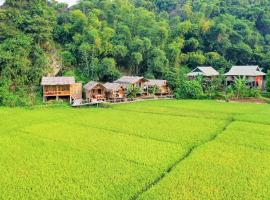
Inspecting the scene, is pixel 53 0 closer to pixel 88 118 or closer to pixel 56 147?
pixel 88 118

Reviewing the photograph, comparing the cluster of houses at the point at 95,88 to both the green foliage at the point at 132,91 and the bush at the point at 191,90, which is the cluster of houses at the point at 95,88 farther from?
the bush at the point at 191,90

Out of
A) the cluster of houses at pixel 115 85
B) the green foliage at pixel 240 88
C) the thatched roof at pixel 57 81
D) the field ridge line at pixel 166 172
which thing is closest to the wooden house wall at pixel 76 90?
the cluster of houses at pixel 115 85

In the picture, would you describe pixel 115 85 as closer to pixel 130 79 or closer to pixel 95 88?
pixel 95 88

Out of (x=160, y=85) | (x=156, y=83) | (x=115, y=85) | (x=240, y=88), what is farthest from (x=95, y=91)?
(x=240, y=88)

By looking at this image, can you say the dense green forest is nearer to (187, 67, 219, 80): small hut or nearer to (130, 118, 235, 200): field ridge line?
(187, 67, 219, 80): small hut

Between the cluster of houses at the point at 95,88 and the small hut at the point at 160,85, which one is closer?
the cluster of houses at the point at 95,88

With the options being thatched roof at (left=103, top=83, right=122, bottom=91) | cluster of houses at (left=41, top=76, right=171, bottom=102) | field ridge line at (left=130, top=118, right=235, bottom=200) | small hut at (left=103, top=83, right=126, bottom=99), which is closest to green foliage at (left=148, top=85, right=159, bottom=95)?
cluster of houses at (left=41, top=76, right=171, bottom=102)
